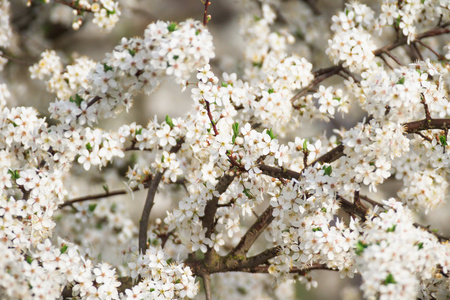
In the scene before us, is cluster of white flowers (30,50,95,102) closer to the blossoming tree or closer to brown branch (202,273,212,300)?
the blossoming tree

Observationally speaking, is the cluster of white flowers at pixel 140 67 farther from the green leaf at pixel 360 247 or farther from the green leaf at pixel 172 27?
the green leaf at pixel 360 247

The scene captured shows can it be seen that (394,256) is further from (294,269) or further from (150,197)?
(150,197)

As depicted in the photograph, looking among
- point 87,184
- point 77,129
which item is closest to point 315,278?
point 77,129

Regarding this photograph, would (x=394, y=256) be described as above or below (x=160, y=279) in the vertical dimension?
below

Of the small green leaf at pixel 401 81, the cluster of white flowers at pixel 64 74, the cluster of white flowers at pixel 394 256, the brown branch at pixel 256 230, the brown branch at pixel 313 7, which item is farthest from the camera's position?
the brown branch at pixel 313 7

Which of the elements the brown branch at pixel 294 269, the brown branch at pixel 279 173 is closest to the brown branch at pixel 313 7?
the brown branch at pixel 294 269

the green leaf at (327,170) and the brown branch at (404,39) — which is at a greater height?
the brown branch at (404,39)

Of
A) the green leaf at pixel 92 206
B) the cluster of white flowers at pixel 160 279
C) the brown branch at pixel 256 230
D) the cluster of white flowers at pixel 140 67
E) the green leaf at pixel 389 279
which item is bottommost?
the green leaf at pixel 389 279

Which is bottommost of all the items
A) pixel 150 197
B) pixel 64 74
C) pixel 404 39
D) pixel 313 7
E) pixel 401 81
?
pixel 401 81

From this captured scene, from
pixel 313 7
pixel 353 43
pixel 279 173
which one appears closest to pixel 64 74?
pixel 279 173

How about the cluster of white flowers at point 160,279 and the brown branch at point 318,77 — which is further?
the brown branch at point 318,77
